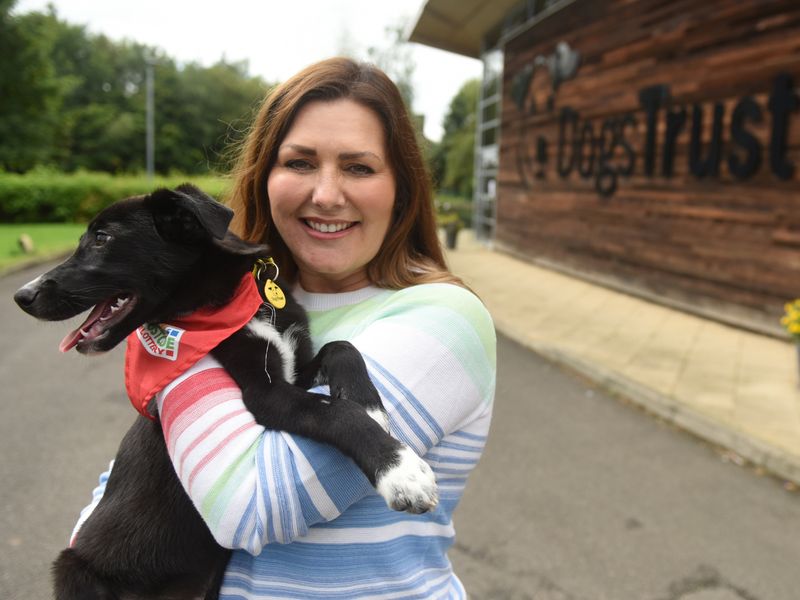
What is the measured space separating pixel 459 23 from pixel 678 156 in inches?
428

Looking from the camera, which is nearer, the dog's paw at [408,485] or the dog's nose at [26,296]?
the dog's paw at [408,485]

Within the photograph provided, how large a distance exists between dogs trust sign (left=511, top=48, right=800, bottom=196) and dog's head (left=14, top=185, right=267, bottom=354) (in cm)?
860

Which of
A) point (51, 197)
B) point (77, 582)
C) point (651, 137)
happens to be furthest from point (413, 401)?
point (51, 197)

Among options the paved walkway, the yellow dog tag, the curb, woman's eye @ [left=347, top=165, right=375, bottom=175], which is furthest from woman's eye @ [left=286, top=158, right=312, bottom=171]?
the curb

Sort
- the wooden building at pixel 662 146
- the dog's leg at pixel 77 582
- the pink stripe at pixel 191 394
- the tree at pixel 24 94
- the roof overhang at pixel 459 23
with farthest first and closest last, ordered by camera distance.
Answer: the tree at pixel 24 94
the roof overhang at pixel 459 23
the wooden building at pixel 662 146
the dog's leg at pixel 77 582
the pink stripe at pixel 191 394

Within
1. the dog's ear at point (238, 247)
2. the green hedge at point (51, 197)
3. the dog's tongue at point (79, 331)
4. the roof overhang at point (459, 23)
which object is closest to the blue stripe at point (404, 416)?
the dog's ear at point (238, 247)

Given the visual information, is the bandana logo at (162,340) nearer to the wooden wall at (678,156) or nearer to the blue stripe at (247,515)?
the blue stripe at (247,515)

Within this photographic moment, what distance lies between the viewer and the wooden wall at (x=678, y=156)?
8.34 m

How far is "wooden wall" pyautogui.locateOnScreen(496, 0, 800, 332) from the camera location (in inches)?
328

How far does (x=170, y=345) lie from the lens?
1.39 m

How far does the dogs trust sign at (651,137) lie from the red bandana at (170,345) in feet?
28.5

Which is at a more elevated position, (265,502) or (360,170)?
(360,170)

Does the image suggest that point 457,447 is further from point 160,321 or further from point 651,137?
point 651,137

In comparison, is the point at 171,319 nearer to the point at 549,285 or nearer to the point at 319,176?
the point at 319,176
